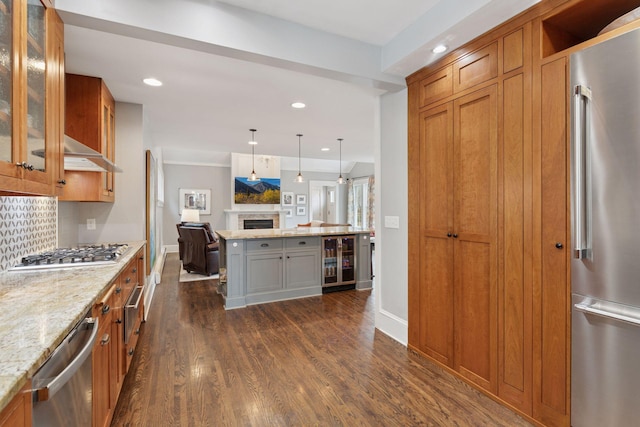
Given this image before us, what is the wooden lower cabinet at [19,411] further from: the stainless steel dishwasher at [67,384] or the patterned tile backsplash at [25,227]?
the patterned tile backsplash at [25,227]

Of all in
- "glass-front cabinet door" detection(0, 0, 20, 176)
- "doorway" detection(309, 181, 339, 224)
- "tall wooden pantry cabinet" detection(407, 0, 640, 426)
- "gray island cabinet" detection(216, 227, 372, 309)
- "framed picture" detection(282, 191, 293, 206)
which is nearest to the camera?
"glass-front cabinet door" detection(0, 0, 20, 176)

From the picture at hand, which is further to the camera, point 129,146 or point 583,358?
point 129,146

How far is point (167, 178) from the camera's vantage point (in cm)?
905

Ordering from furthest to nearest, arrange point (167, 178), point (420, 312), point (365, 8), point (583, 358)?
point (167, 178) < point (420, 312) < point (365, 8) < point (583, 358)

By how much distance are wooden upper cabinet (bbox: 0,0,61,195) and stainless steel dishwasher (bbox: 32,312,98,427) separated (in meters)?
0.64

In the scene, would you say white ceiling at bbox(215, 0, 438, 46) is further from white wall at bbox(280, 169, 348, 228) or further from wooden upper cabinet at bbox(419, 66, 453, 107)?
white wall at bbox(280, 169, 348, 228)

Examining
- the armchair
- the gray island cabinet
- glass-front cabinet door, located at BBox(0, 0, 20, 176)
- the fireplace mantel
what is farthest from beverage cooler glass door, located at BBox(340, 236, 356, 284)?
the fireplace mantel

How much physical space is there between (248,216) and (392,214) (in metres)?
7.06

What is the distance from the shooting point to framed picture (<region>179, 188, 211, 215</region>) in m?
9.19

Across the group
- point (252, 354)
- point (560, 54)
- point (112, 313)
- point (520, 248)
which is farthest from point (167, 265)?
point (560, 54)

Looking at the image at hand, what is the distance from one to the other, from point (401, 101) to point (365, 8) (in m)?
0.94

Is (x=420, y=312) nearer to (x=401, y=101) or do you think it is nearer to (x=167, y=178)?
(x=401, y=101)

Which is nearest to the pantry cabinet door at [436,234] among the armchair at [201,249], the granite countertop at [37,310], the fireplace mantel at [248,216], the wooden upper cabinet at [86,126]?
the granite countertop at [37,310]

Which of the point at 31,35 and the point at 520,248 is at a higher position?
the point at 31,35
